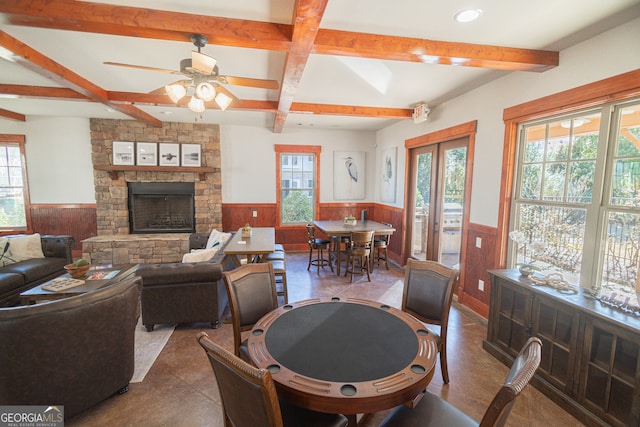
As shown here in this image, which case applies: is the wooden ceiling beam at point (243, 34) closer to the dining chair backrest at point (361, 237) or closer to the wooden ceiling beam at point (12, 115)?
the dining chair backrest at point (361, 237)

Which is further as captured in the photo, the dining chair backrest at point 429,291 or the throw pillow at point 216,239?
the throw pillow at point 216,239

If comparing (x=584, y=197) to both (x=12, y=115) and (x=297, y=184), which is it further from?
(x=12, y=115)

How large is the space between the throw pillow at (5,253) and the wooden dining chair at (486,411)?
5.15m

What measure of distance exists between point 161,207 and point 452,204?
562 cm

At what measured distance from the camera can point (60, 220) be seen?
18.3 ft

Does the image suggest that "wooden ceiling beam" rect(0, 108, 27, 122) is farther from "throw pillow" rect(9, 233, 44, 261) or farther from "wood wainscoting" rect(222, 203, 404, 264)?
"wood wainscoting" rect(222, 203, 404, 264)

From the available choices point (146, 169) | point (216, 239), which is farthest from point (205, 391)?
point (146, 169)

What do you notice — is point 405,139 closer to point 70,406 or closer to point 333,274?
point 333,274

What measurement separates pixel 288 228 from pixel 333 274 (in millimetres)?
1924

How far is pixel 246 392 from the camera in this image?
3.47 feet

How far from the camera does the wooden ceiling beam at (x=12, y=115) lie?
490 cm

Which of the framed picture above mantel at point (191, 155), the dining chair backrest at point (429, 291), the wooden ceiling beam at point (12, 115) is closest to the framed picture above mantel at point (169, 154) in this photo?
the framed picture above mantel at point (191, 155)

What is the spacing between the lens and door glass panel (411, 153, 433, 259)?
4.59 meters

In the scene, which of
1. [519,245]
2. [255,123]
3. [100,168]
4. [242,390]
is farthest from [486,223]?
[100,168]
